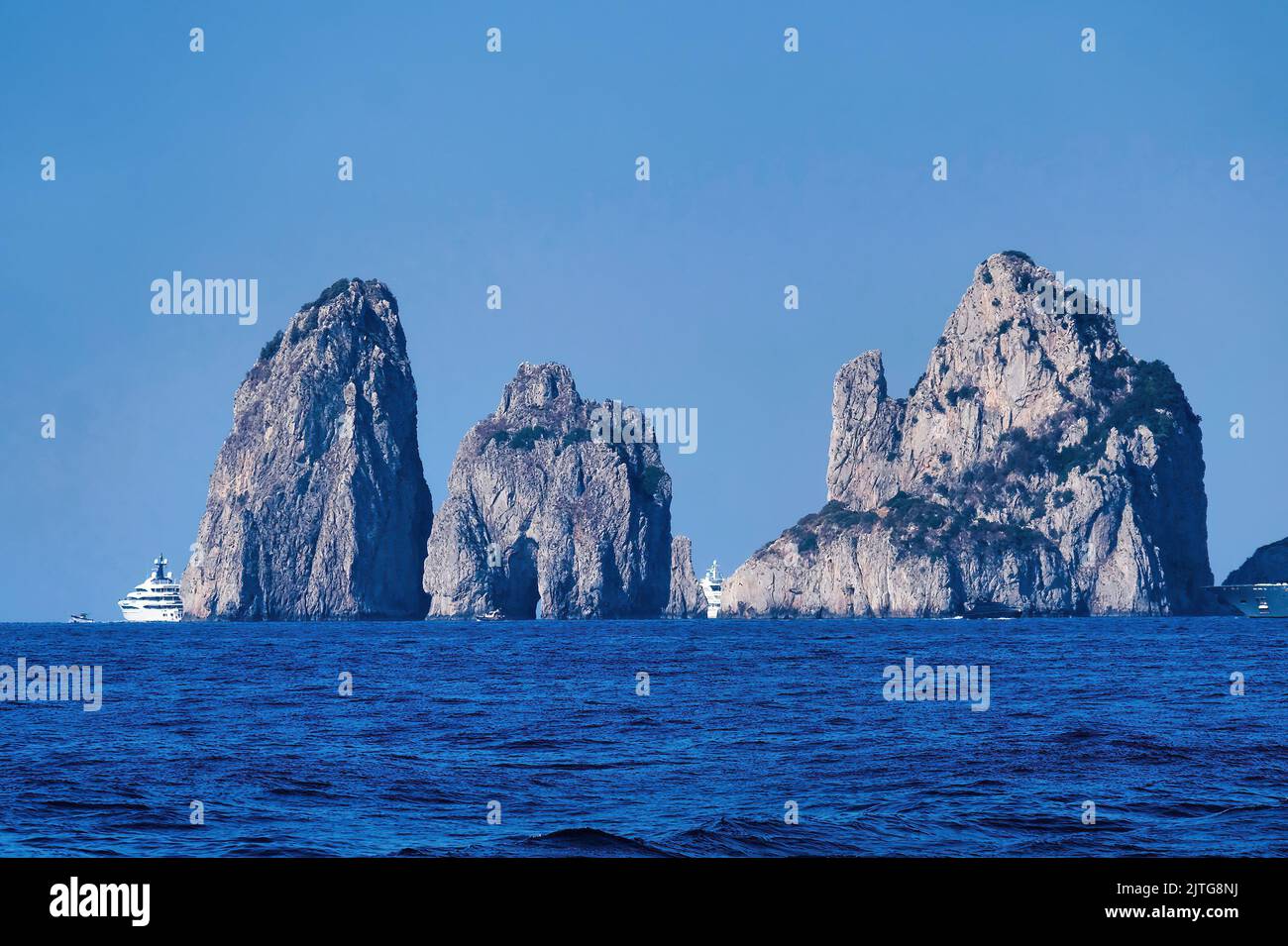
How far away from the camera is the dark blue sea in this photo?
68.4 feet

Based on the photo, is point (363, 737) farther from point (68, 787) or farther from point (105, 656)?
point (105, 656)

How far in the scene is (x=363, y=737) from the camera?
37.3 m

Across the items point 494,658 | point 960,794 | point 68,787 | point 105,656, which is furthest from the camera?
point 105,656

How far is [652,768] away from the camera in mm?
30328

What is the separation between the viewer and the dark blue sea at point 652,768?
20.9 m

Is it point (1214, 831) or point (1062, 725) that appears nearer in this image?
point (1214, 831)
